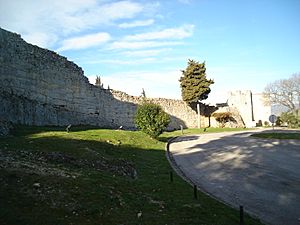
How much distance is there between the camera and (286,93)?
55438 millimetres

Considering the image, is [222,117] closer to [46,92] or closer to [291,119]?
[291,119]

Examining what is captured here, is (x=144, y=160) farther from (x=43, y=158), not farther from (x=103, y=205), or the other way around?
(x=103, y=205)

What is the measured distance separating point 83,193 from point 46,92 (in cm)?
1511

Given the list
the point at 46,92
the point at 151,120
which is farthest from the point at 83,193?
the point at 151,120

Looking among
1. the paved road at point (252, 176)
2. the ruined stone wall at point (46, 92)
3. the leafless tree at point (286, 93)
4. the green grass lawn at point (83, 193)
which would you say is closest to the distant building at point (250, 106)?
the leafless tree at point (286, 93)

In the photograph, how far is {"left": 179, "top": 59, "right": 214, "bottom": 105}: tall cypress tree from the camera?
4431cm

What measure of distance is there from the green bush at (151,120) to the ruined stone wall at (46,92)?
4.54 metres

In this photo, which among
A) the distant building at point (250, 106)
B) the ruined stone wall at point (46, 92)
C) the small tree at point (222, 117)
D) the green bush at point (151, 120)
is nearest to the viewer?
the ruined stone wall at point (46, 92)

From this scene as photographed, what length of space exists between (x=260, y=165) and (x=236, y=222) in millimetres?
8229

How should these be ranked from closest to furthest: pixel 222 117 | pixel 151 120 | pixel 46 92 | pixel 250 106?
pixel 46 92 → pixel 151 120 → pixel 222 117 → pixel 250 106

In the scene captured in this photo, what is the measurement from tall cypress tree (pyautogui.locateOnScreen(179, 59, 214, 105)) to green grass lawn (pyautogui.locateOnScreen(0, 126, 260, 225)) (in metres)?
32.8

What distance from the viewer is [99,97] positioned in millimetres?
28875

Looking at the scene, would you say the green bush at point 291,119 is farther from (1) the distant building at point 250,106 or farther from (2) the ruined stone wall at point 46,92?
(2) the ruined stone wall at point 46,92

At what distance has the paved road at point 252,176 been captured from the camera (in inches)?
355
